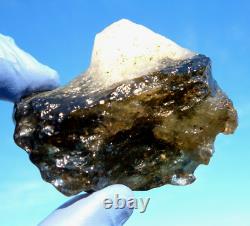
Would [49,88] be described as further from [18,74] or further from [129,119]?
[129,119]

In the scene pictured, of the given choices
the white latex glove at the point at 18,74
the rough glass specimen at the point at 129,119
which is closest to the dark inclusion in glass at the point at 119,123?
the rough glass specimen at the point at 129,119

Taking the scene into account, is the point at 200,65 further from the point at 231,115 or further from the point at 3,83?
the point at 3,83

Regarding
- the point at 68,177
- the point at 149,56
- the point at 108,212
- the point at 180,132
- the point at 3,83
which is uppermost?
the point at 3,83

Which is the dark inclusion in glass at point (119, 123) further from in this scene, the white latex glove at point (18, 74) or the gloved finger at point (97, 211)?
the white latex glove at point (18, 74)

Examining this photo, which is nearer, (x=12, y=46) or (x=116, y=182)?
(x=116, y=182)

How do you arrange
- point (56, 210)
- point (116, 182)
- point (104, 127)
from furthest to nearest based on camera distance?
point (56, 210), point (116, 182), point (104, 127)

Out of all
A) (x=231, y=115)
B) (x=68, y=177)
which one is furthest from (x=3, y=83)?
(x=231, y=115)

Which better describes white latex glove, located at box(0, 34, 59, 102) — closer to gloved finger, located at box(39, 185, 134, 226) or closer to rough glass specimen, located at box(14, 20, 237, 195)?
rough glass specimen, located at box(14, 20, 237, 195)

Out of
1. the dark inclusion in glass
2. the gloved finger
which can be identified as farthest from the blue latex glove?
the dark inclusion in glass
